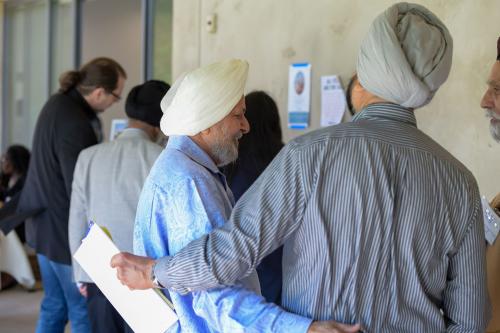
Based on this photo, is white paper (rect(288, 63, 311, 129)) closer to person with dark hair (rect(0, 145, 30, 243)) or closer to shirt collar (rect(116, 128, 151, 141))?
shirt collar (rect(116, 128, 151, 141))

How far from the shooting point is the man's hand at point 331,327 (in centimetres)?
139

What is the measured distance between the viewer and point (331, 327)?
1397 millimetres

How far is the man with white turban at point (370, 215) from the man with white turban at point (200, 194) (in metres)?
0.08

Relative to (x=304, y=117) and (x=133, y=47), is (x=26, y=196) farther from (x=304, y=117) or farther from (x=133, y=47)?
(x=133, y=47)

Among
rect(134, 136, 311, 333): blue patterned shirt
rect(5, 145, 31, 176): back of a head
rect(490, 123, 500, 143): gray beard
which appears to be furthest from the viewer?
rect(5, 145, 31, 176): back of a head

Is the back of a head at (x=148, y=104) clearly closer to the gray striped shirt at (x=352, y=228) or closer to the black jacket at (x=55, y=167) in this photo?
the black jacket at (x=55, y=167)

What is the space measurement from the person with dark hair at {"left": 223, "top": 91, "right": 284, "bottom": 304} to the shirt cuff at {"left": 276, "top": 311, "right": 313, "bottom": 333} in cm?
139

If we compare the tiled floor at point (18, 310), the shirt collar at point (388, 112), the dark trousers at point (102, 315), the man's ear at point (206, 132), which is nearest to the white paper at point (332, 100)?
the dark trousers at point (102, 315)

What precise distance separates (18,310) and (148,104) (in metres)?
3.64

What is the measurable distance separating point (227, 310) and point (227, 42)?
144 inches

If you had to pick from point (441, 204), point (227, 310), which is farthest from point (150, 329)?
point (441, 204)

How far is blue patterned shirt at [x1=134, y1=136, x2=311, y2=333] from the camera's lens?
1504 mm

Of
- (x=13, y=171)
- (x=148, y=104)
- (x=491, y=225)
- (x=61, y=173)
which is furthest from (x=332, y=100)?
(x=13, y=171)

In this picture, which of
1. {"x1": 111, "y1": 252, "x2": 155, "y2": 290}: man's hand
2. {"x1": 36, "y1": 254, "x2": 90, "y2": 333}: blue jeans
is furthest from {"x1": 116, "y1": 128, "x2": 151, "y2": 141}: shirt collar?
{"x1": 111, "y1": 252, "x2": 155, "y2": 290}: man's hand
